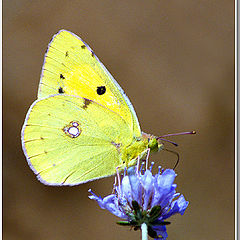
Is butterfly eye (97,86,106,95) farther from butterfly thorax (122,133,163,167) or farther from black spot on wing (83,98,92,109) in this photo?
butterfly thorax (122,133,163,167)

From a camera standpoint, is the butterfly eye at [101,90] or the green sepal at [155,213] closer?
the green sepal at [155,213]

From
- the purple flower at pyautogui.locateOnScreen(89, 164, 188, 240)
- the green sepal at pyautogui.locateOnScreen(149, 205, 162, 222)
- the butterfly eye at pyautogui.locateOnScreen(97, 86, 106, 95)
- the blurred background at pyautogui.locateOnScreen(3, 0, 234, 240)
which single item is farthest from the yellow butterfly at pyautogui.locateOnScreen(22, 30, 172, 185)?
the blurred background at pyautogui.locateOnScreen(3, 0, 234, 240)

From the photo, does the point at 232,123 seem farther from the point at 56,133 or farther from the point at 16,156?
the point at 56,133

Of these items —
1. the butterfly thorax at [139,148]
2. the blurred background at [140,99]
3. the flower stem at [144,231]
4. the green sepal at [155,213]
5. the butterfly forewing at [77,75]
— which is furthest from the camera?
A: the blurred background at [140,99]

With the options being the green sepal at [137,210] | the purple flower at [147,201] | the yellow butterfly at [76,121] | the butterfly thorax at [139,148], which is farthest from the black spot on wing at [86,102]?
the green sepal at [137,210]

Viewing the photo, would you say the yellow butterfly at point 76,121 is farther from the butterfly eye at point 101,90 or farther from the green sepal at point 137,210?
the green sepal at point 137,210

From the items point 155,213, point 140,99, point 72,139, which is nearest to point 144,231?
point 155,213
